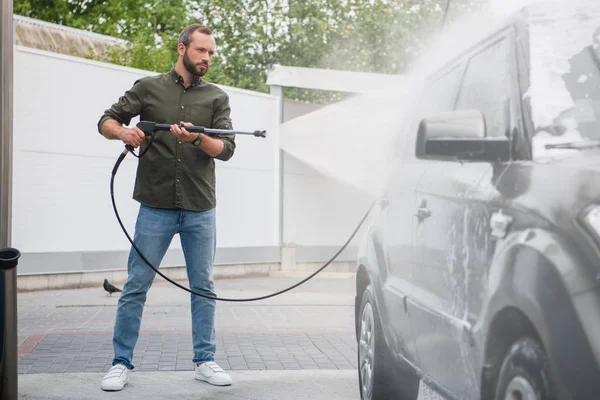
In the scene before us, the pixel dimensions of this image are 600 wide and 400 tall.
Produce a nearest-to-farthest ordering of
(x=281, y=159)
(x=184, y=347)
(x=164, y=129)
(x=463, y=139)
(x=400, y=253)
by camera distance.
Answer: (x=463, y=139) < (x=400, y=253) < (x=164, y=129) < (x=184, y=347) < (x=281, y=159)

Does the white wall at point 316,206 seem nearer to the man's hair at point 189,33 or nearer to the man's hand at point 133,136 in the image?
the man's hair at point 189,33

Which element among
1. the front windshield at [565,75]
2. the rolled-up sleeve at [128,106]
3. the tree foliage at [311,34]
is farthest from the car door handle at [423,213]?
the tree foliage at [311,34]

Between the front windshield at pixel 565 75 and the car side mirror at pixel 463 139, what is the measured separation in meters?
0.16

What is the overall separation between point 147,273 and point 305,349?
2.42 m

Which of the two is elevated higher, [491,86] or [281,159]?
[491,86]

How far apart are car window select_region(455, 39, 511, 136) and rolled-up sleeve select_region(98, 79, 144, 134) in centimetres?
251

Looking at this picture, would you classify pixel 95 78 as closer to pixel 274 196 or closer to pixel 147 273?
pixel 274 196

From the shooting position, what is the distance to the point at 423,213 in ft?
14.4

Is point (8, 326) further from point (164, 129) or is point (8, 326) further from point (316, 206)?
point (316, 206)

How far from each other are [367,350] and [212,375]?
50.9 inches

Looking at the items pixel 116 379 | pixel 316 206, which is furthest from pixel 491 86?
pixel 316 206

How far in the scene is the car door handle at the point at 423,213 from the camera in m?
4.32

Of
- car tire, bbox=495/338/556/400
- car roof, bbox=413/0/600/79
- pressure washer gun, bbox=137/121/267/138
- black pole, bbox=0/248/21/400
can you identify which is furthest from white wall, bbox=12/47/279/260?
car tire, bbox=495/338/556/400

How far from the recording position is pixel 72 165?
47.3ft
